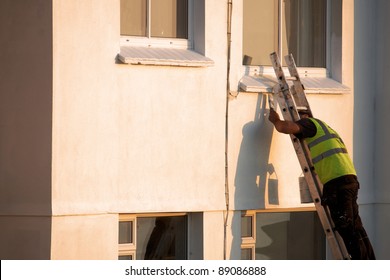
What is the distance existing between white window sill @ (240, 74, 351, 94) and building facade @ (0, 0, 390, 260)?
24mm

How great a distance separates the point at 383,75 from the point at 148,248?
11.8 ft

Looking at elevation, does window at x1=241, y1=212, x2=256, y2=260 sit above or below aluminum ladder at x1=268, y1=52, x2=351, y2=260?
below

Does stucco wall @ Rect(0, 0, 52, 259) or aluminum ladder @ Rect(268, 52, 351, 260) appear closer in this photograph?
stucco wall @ Rect(0, 0, 52, 259)

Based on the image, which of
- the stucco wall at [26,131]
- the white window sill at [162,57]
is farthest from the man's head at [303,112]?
the stucco wall at [26,131]

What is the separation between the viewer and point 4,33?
12.4 meters

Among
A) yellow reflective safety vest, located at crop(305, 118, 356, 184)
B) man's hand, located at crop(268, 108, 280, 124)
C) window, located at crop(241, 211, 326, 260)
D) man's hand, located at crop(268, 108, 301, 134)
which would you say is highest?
man's hand, located at crop(268, 108, 280, 124)

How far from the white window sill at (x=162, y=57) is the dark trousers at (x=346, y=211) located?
1838 millimetres

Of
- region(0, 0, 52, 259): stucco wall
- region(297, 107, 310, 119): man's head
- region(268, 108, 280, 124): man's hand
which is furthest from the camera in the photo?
region(297, 107, 310, 119): man's head

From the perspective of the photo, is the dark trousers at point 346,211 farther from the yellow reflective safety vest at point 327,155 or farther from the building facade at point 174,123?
the building facade at point 174,123

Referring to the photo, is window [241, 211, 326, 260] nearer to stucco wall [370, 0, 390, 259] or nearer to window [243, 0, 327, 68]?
stucco wall [370, 0, 390, 259]

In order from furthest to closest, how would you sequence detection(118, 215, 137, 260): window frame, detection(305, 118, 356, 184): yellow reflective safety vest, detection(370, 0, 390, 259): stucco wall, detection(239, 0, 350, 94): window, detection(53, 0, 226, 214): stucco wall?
detection(370, 0, 390, 259): stucco wall → detection(239, 0, 350, 94): window → detection(305, 118, 356, 184): yellow reflective safety vest → detection(118, 215, 137, 260): window frame → detection(53, 0, 226, 214): stucco wall

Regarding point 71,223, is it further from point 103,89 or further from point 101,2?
point 101,2

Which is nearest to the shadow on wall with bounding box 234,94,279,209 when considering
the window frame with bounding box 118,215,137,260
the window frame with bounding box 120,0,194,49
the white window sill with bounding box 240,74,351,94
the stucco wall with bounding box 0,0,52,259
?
the white window sill with bounding box 240,74,351,94

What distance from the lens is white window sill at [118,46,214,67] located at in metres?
12.6
